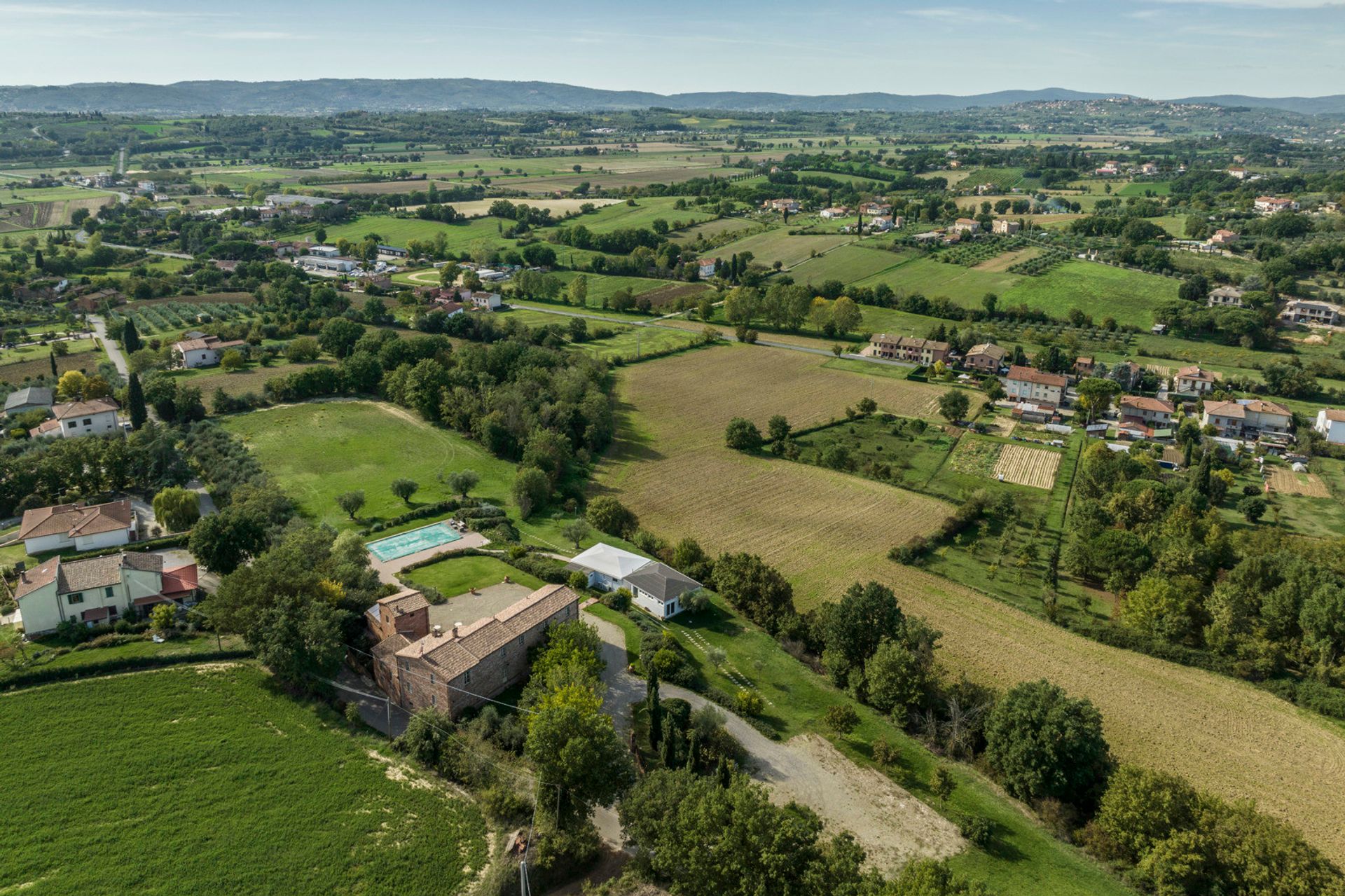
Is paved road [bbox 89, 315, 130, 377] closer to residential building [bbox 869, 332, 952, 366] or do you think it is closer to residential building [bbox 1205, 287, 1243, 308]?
residential building [bbox 869, 332, 952, 366]

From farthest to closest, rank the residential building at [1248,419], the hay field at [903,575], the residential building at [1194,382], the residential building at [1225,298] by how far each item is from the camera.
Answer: the residential building at [1225,298], the residential building at [1194,382], the residential building at [1248,419], the hay field at [903,575]

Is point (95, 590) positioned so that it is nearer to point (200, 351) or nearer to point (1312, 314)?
point (200, 351)

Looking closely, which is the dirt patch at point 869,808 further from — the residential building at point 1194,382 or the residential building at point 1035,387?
the residential building at point 1194,382

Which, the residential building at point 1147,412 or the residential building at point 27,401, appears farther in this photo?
the residential building at point 1147,412

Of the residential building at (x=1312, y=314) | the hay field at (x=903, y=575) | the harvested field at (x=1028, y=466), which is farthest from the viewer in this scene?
the residential building at (x=1312, y=314)

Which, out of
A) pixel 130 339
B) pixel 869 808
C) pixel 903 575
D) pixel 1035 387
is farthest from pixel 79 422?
pixel 1035 387

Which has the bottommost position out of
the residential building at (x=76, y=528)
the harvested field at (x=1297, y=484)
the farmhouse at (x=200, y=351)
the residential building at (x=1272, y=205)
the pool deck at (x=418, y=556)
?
the pool deck at (x=418, y=556)

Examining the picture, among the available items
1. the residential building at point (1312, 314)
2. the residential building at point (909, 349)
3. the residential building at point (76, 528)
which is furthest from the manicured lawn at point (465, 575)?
the residential building at point (1312, 314)
